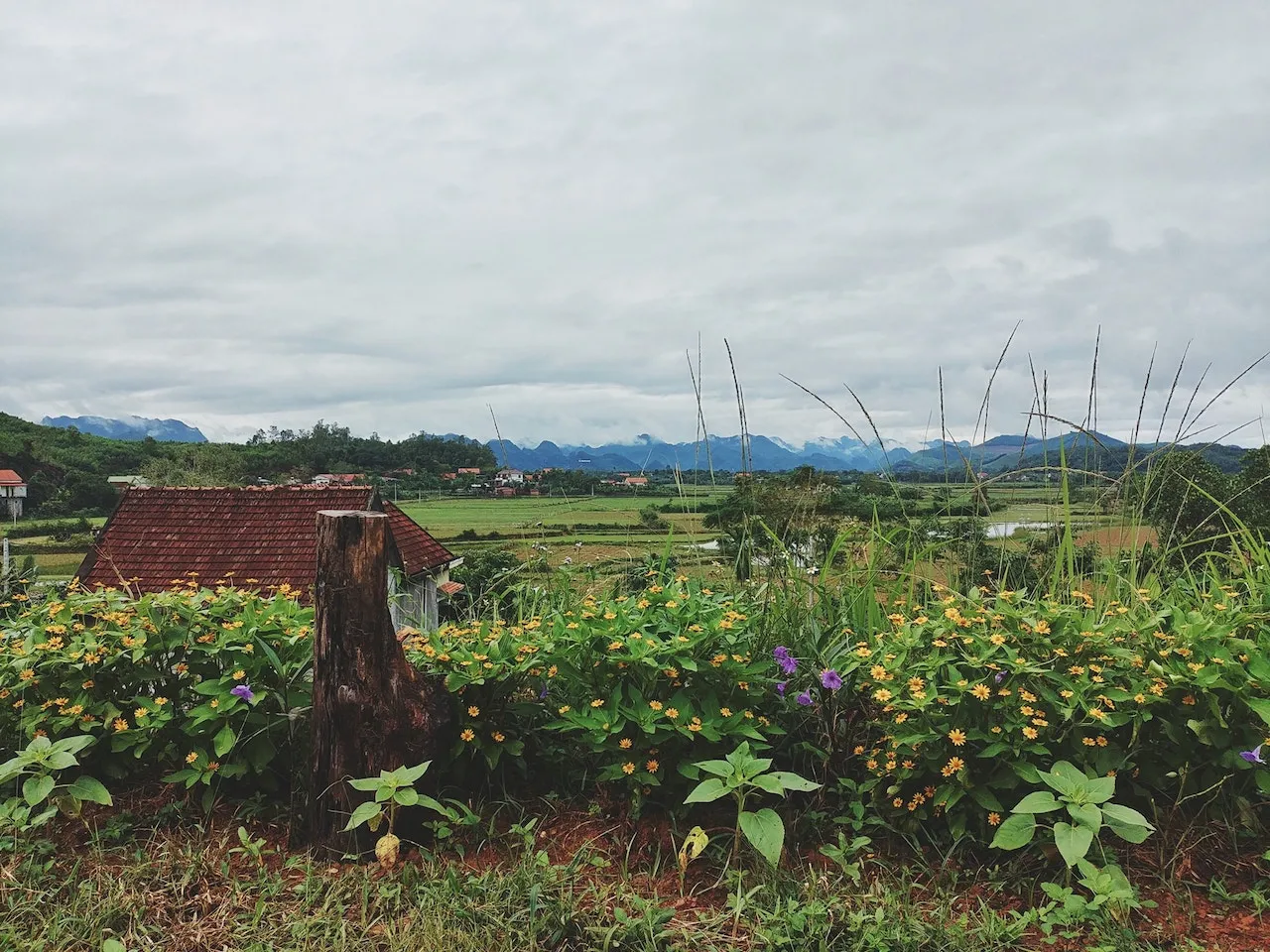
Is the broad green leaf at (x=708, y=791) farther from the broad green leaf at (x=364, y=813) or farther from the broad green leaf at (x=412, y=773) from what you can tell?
the broad green leaf at (x=364, y=813)

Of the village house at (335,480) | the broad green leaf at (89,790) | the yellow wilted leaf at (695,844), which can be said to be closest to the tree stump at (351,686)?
the broad green leaf at (89,790)

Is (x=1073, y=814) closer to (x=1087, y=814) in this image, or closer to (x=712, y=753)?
(x=1087, y=814)

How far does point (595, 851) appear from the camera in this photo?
2477 millimetres

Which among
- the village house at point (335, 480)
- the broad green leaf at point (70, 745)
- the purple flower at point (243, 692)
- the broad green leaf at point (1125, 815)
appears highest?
the village house at point (335, 480)

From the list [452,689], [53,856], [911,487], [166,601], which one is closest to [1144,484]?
[911,487]

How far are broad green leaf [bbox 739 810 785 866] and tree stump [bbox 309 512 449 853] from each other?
3.43ft

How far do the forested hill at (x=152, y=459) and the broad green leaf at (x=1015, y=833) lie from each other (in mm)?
39053

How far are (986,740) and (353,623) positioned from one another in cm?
188

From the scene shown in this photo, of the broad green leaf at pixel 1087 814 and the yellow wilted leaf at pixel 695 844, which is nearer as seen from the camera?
the broad green leaf at pixel 1087 814

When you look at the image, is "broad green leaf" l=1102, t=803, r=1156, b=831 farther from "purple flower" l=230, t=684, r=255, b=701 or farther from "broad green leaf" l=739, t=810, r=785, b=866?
"purple flower" l=230, t=684, r=255, b=701

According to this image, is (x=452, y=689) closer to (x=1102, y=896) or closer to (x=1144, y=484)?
(x=1102, y=896)

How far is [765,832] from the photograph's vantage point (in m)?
2.14

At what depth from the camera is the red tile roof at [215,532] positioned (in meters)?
14.7

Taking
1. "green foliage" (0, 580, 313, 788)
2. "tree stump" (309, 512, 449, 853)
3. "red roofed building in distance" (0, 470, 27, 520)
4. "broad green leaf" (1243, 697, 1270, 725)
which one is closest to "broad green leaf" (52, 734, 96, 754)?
"green foliage" (0, 580, 313, 788)
